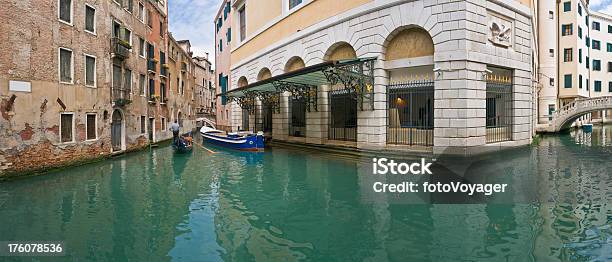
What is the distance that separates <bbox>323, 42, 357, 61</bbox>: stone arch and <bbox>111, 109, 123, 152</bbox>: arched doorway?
10958 mm

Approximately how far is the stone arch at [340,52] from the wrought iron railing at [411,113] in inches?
102

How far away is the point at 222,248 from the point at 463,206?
15.7 feet

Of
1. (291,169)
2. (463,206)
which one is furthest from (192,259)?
(291,169)

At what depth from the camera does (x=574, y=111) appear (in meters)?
24.3

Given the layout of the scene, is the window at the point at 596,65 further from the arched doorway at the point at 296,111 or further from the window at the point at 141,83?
the window at the point at 141,83

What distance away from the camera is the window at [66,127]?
12109mm

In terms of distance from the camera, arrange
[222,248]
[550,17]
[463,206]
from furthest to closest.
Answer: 1. [550,17]
2. [463,206]
3. [222,248]

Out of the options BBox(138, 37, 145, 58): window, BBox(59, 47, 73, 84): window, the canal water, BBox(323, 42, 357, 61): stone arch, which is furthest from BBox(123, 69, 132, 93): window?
BBox(323, 42, 357, 61): stone arch

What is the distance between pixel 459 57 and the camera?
10.5 metres

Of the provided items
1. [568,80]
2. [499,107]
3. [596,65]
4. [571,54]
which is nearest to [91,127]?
[499,107]

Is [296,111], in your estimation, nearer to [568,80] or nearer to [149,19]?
[149,19]

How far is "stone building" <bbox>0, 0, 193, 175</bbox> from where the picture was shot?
10312 mm

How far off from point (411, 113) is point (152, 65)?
1672 cm

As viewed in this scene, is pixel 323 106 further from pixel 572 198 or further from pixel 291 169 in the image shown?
pixel 572 198
